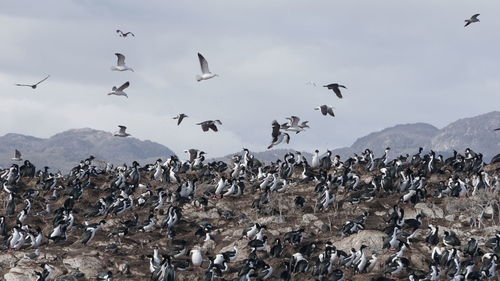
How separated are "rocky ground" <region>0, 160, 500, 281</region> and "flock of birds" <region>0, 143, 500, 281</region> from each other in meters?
0.11

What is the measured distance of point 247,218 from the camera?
4331 centimetres

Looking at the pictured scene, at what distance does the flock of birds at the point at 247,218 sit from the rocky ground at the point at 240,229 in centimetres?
11

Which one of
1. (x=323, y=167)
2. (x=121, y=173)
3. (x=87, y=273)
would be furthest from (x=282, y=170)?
(x=87, y=273)

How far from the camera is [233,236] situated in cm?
4131

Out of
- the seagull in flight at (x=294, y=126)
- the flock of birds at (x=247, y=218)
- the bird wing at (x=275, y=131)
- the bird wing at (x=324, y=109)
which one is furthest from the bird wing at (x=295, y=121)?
the bird wing at (x=275, y=131)

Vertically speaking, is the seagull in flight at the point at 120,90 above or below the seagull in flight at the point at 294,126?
above

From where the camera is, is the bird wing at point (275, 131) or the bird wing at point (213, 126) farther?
the bird wing at point (213, 126)

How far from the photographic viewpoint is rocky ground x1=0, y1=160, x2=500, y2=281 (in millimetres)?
36969

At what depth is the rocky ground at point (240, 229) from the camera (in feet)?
121

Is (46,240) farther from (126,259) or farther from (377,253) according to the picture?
(377,253)

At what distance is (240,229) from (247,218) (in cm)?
164

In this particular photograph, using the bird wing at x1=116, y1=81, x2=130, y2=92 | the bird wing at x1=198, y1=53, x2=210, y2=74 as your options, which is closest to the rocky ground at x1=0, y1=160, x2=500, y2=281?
the bird wing at x1=116, y1=81, x2=130, y2=92

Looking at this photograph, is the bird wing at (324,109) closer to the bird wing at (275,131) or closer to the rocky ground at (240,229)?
the bird wing at (275,131)

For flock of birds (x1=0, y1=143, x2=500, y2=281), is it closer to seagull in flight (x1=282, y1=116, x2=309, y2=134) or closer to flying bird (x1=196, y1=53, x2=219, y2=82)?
seagull in flight (x1=282, y1=116, x2=309, y2=134)
